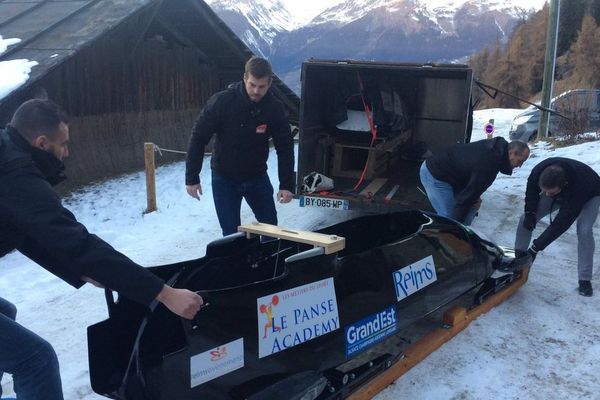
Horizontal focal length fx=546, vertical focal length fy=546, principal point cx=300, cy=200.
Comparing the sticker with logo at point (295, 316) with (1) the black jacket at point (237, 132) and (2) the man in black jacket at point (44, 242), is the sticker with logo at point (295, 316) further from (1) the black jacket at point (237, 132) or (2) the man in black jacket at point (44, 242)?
(1) the black jacket at point (237, 132)

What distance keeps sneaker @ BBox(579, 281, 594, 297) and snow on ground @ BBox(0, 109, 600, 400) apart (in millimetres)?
65

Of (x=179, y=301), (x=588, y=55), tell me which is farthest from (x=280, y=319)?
(x=588, y=55)

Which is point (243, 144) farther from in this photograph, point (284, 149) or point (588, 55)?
point (588, 55)

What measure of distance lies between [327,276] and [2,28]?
32.2 ft

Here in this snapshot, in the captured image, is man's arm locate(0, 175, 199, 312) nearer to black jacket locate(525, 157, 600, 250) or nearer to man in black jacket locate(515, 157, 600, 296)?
man in black jacket locate(515, 157, 600, 296)

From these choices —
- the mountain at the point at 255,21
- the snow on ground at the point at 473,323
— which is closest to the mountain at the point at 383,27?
the mountain at the point at 255,21

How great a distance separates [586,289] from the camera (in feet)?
16.5

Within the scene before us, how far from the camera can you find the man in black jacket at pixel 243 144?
4.40 meters

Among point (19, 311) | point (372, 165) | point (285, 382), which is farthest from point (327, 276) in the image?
point (372, 165)

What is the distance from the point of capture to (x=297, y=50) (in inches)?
2122

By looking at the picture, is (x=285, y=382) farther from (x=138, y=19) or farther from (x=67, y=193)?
(x=138, y=19)

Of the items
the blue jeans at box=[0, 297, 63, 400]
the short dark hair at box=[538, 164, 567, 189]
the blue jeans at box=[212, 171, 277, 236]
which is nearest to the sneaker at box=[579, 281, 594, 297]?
the short dark hair at box=[538, 164, 567, 189]

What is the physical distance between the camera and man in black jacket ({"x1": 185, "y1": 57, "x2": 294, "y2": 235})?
4.40m

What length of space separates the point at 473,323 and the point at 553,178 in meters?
1.36
